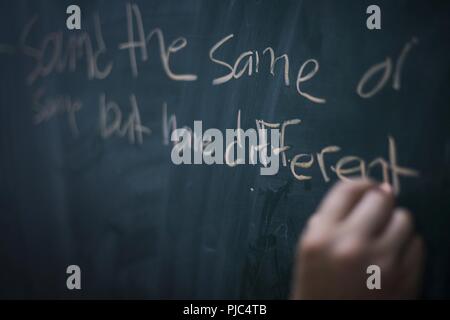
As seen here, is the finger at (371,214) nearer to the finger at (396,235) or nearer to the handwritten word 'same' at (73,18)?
the finger at (396,235)

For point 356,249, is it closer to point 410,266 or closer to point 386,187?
point 410,266

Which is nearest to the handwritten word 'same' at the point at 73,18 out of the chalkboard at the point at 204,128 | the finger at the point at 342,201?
the chalkboard at the point at 204,128

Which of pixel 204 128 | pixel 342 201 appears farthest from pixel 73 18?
pixel 342 201

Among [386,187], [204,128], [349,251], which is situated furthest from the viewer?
[204,128]

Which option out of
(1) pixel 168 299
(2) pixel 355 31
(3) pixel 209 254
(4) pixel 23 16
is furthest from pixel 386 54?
(4) pixel 23 16

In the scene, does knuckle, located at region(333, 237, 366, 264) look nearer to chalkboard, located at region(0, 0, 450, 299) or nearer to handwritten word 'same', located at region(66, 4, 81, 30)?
chalkboard, located at region(0, 0, 450, 299)

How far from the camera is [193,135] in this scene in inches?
35.2

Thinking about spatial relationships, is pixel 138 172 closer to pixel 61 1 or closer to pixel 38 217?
pixel 38 217

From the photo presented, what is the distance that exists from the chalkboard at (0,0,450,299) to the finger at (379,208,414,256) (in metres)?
0.26

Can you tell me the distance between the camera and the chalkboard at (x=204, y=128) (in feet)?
2.39

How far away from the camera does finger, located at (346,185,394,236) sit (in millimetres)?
467

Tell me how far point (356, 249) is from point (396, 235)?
6 cm

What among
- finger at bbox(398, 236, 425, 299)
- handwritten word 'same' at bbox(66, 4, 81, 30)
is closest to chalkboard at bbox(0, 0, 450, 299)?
handwritten word 'same' at bbox(66, 4, 81, 30)

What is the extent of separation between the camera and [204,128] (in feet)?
2.91
